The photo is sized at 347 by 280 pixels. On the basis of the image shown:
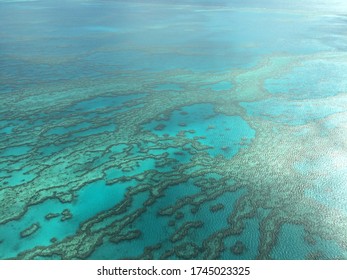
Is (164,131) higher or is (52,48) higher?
(52,48)

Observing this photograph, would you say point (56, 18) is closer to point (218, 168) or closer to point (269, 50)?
point (269, 50)

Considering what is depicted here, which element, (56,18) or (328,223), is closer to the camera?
(328,223)

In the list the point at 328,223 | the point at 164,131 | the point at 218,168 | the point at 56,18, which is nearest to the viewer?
the point at 328,223

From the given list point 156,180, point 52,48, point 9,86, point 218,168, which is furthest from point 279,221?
point 52,48

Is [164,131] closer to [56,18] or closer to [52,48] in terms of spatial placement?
[52,48]

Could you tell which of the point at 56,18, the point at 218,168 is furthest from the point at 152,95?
the point at 56,18

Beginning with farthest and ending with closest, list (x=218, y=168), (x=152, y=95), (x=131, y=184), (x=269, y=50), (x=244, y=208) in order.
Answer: (x=269, y=50) < (x=152, y=95) < (x=218, y=168) < (x=131, y=184) < (x=244, y=208)
